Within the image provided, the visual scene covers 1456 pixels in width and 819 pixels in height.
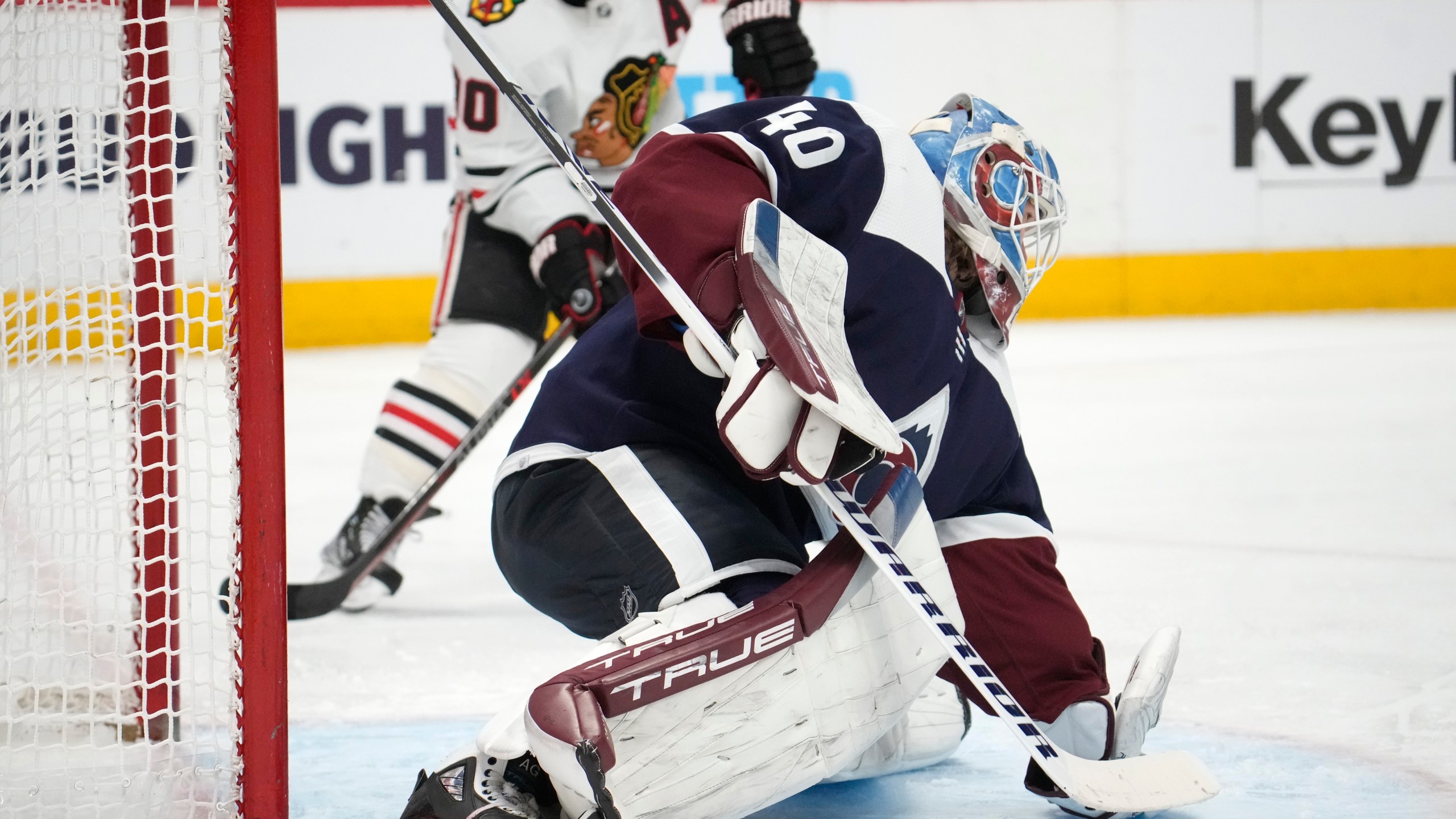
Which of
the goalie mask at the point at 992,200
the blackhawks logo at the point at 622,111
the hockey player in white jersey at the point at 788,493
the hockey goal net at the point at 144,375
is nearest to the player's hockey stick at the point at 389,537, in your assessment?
the blackhawks logo at the point at 622,111

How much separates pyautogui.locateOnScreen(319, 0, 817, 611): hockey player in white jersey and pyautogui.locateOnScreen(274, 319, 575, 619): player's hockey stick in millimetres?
50

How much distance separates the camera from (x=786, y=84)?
7.41 ft

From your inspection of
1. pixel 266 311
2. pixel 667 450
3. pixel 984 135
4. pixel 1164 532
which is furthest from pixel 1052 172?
pixel 1164 532

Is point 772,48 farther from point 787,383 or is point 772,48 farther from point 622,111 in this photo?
point 787,383

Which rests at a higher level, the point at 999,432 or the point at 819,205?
the point at 819,205

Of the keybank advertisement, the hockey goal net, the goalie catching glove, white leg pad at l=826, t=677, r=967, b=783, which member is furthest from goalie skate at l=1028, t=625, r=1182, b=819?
the keybank advertisement

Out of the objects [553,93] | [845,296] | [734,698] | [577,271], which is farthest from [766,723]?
[553,93]

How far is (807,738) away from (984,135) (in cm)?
56

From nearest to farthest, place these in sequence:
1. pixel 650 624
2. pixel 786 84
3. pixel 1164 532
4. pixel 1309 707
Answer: pixel 650 624 < pixel 1309 707 < pixel 786 84 < pixel 1164 532

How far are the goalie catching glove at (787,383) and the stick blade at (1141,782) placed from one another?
37 cm

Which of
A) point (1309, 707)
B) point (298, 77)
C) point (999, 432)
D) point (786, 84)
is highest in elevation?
point (298, 77)

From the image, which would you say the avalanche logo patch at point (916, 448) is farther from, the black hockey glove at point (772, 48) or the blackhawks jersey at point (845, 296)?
the black hockey glove at point (772, 48)

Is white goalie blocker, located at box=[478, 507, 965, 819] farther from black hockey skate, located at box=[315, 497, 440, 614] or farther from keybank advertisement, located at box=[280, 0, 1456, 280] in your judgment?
keybank advertisement, located at box=[280, 0, 1456, 280]

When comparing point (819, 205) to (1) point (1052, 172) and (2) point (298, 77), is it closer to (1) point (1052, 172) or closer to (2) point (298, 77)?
(1) point (1052, 172)
